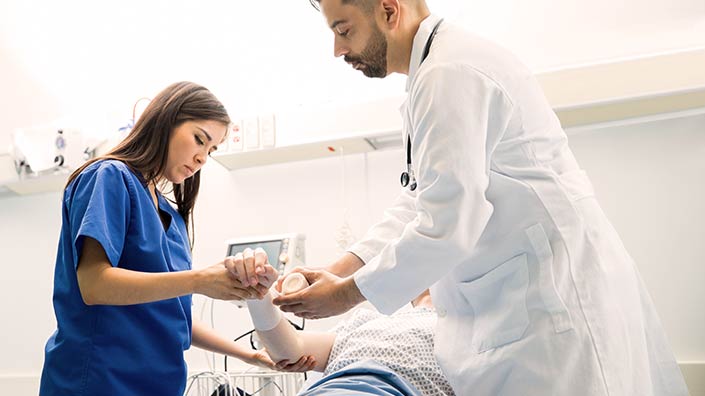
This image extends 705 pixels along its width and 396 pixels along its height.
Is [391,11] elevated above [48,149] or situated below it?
above

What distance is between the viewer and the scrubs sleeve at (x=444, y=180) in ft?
3.71

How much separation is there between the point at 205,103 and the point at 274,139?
41.3 inches

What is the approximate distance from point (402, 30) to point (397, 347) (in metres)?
0.77

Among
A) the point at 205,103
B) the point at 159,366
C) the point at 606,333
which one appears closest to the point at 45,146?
the point at 205,103

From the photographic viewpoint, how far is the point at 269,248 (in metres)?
2.50

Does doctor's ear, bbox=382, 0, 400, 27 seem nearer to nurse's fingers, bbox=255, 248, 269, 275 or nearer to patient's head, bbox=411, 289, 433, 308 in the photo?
nurse's fingers, bbox=255, 248, 269, 275

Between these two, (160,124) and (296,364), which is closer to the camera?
(160,124)

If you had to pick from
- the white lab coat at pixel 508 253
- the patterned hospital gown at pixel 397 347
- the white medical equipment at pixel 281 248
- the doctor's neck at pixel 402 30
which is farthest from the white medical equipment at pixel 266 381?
the doctor's neck at pixel 402 30

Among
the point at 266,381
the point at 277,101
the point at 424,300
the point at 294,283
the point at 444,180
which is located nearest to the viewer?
the point at 444,180

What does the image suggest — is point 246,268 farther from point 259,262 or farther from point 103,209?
point 103,209

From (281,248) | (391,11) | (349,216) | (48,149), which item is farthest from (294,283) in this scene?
(48,149)

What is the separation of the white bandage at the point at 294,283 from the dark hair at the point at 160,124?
445mm

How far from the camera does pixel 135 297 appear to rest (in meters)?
1.29

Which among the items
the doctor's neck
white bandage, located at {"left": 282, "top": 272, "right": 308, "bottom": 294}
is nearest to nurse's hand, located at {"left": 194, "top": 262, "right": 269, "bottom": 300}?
white bandage, located at {"left": 282, "top": 272, "right": 308, "bottom": 294}
